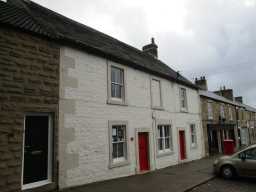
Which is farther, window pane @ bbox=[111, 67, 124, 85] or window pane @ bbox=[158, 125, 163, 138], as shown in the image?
window pane @ bbox=[158, 125, 163, 138]

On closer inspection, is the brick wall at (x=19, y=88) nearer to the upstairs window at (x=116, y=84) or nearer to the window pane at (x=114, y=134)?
the upstairs window at (x=116, y=84)

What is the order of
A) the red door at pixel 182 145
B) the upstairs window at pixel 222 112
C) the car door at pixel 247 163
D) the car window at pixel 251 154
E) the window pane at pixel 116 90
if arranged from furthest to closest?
the upstairs window at pixel 222 112 < the red door at pixel 182 145 < the window pane at pixel 116 90 < the car window at pixel 251 154 < the car door at pixel 247 163

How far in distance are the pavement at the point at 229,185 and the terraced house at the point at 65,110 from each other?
11.6 feet

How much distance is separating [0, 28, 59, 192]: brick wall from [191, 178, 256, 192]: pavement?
21.1 ft

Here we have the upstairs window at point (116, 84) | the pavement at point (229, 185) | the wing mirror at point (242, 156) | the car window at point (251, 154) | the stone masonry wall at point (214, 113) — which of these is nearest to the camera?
the pavement at point (229, 185)

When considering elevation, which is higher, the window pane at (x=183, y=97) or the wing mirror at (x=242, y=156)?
the window pane at (x=183, y=97)

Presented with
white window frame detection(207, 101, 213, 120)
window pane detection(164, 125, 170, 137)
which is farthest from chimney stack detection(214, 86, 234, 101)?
window pane detection(164, 125, 170, 137)

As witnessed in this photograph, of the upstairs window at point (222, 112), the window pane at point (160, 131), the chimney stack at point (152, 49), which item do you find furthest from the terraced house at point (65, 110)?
the upstairs window at point (222, 112)

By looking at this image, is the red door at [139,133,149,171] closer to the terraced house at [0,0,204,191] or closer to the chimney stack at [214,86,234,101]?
the terraced house at [0,0,204,191]

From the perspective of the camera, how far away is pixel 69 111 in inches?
333

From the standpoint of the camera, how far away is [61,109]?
26.9 ft

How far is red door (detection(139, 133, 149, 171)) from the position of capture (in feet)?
39.1

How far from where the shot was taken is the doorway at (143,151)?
11.9m

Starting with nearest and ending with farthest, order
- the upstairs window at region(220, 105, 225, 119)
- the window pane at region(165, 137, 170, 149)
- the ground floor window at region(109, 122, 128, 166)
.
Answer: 1. the ground floor window at region(109, 122, 128, 166)
2. the window pane at region(165, 137, 170, 149)
3. the upstairs window at region(220, 105, 225, 119)
